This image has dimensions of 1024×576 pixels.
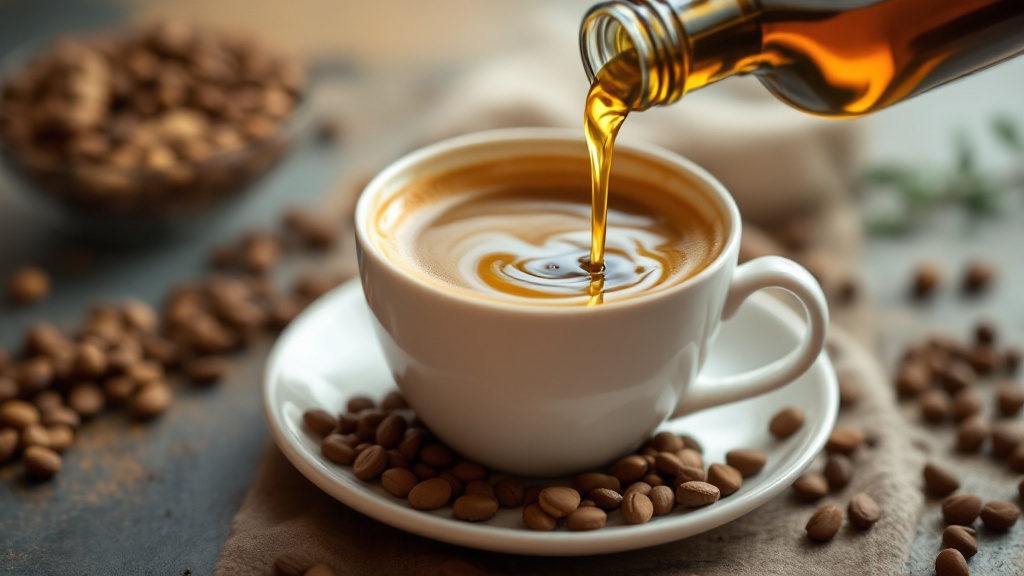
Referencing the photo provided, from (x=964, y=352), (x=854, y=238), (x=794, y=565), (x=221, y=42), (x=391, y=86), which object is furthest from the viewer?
(x=391, y=86)

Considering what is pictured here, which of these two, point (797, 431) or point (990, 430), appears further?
point (990, 430)

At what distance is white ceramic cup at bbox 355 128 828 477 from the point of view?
97cm

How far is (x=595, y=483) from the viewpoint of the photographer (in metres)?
1.09

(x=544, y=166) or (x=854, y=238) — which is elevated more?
(x=544, y=166)

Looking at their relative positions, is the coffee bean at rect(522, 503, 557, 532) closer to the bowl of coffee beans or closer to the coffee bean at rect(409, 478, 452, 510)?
the coffee bean at rect(409, 478, 452, 510)

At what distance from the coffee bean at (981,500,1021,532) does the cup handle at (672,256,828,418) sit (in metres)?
0.29

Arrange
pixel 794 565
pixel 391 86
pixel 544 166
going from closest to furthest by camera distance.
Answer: pixel 794 565
pixel 544 166
pixel 391 86

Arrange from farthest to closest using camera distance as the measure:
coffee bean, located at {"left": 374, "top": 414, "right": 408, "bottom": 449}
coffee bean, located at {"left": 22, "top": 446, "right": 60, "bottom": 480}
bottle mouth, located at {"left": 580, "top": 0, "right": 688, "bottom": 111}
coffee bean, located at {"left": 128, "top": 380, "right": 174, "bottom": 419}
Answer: coffee bean, located at {"left": 128, "top": 380, "right": 174, "bottom": 419}
coffee bean, located at {"left": 22, "top": 446, "right": 60, "bottom": 480}
coffee bean, located at {"left": 374, "top": 414, "right": 408, "bottom": 449}
bottle mouth, located at {"left": 580, "top": 0, "right": 688, "bottom": 111}

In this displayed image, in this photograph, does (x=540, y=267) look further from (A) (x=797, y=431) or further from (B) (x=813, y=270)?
(B) (x=813, y=270)

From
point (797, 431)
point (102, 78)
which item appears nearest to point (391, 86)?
point (102, 78)

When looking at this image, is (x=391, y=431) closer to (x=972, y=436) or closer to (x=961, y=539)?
(x=961, y=539)

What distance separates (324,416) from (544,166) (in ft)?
1.40

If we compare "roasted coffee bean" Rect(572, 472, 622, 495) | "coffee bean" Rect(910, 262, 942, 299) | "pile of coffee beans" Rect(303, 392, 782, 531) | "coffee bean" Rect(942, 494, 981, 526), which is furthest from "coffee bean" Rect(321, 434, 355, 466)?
"coffee bean" Rect(910, 262, 942, 299)

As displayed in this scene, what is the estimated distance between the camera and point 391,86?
2.42 m
